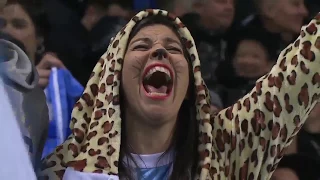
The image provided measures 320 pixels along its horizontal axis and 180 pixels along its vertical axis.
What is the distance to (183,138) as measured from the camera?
37.4 inches

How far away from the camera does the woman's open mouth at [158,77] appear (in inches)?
35.3

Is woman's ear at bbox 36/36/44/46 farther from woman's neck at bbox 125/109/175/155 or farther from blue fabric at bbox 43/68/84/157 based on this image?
woman's neck at bbox 125/109/175/155

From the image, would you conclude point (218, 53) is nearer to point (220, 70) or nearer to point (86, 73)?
point (220, 70)

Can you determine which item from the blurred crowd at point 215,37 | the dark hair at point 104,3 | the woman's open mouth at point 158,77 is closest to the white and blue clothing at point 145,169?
the woman's open mouth at point 158,77

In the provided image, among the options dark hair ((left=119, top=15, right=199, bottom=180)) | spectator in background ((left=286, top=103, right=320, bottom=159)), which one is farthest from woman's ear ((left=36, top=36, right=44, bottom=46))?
spectator in background ((left=286, top=103, right=320, bottom=159))

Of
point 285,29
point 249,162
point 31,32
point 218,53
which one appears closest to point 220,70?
point 218,53

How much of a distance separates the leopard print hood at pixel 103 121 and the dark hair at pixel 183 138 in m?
0.01

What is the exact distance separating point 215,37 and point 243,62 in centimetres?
8

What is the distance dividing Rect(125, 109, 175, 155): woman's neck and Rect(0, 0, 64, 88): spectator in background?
0.25 meters

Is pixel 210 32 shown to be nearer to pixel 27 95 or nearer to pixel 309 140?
pixel 309 140

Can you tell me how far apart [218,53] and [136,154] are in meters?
0.31

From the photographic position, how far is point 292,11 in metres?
1.10

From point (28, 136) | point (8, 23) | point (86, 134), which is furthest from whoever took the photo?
point (8, 23)

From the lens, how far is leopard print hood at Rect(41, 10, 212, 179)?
896mm
